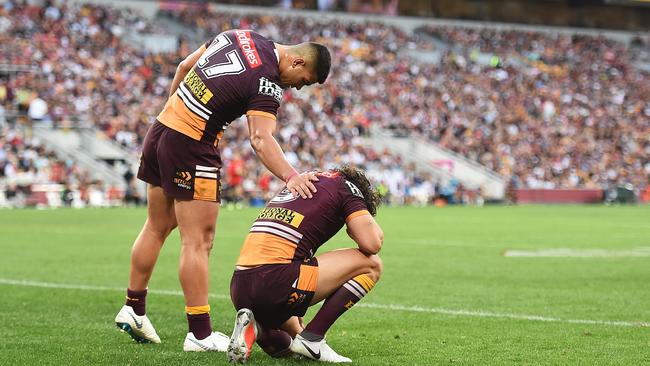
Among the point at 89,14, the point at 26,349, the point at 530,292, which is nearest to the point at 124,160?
the point at 89,14

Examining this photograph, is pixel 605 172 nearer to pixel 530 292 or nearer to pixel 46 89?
pixel 46 89

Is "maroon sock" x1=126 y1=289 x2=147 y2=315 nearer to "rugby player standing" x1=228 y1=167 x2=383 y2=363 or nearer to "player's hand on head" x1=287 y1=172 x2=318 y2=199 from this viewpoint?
"rugby player standing" x1=228 y1=167 x2=383 y2=363

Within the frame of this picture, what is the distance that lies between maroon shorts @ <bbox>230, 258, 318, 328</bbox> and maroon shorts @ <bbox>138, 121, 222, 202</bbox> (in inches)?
35.7

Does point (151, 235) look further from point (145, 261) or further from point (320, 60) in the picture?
point (320, 60)

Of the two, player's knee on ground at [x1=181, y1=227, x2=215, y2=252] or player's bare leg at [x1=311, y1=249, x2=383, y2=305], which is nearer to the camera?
player's bare leg at [x1=311, y1=249, x2=383, y2=305]

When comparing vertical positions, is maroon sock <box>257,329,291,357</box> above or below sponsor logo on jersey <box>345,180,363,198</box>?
below

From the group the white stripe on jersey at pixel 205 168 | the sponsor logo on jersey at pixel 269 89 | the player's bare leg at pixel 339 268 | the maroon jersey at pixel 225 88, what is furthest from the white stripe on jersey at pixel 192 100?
the player's bare leg at pixel 339 268

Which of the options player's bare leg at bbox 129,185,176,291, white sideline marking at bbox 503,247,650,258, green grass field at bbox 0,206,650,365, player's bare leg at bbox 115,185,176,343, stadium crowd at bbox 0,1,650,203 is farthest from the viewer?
stadium crowd at bbox 0,1,650,203

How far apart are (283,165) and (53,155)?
101 feet

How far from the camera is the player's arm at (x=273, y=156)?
5.93 m

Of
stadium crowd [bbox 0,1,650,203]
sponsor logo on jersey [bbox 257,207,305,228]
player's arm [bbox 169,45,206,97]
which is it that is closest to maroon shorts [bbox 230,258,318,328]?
sponsor logo on jersey [bbox 257,207,305,228]

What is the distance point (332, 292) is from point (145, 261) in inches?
64.4

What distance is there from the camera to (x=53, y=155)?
35.6m

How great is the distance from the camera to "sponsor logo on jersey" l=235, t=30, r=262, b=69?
6.43m
